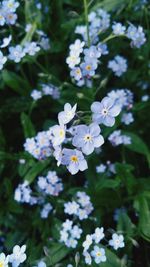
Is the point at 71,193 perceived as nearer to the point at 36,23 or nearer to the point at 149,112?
the point at 149,112

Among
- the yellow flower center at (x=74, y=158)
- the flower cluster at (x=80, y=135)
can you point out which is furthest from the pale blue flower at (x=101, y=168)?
the yellow flower center at (x=74, y=158)

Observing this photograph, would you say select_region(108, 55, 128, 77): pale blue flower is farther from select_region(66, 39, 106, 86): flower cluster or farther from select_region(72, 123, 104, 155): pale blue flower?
select_region(72, 123, 104, 155): pale blue flower

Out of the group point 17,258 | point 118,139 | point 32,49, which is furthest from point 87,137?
point 32,49

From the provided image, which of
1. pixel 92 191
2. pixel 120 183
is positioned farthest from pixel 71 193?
pixel 120 183

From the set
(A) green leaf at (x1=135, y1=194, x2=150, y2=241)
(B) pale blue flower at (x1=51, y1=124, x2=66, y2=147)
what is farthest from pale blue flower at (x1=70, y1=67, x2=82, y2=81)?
(A) green leaf at (x1=135, y1=194, x2=150, y2=241)

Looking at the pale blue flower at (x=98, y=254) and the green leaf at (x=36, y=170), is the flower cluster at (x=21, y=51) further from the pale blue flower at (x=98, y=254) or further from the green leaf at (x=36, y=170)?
the pale blue flower at (x=98, y=254)

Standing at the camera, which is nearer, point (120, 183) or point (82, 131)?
point (82, 131)

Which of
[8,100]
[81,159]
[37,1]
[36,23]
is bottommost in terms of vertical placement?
[81,159]
